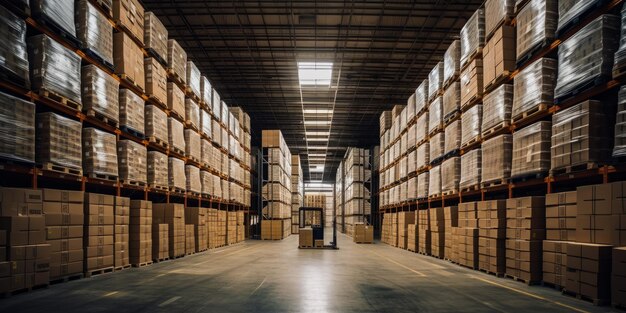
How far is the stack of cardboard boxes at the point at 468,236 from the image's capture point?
9.62 metres

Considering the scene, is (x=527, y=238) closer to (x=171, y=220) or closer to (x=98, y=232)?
(x=98, y=232)

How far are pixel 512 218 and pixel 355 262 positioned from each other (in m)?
4.25

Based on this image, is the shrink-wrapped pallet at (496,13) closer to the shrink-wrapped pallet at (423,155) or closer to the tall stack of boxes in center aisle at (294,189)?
the shrink-wrapped pallet at (423,155)

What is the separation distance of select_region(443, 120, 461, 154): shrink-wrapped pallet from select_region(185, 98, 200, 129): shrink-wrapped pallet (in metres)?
7.16

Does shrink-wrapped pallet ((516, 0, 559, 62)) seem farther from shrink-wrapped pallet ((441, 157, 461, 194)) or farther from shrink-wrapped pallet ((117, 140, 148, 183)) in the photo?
shrink-wrapped pallet ((117, 140, 148, 183))

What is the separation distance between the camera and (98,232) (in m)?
8.07

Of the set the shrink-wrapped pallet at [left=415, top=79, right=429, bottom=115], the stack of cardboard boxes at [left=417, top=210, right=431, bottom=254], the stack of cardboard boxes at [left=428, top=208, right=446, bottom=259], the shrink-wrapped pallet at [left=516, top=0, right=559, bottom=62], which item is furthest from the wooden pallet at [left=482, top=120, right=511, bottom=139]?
the shrink-wrapped pallet at [left=415, top=79, right=429, bottom=115]

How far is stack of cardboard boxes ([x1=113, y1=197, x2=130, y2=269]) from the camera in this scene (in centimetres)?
875

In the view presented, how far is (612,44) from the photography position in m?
5.95

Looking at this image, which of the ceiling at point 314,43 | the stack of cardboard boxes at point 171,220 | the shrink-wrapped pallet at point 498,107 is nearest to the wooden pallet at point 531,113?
the shrink-wrapped pallet at point 498,107

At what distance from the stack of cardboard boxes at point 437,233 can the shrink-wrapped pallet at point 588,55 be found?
6.28 metres

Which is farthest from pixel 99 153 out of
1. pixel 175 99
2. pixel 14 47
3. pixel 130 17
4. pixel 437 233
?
pixel 437 233

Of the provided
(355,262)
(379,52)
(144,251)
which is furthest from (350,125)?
(144,251)

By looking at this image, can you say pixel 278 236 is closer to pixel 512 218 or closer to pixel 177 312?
pixel 512 218
